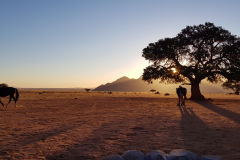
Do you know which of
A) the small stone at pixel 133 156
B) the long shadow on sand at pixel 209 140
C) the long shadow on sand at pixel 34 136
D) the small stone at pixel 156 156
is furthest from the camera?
the long shadow on sand at pixel 34 136

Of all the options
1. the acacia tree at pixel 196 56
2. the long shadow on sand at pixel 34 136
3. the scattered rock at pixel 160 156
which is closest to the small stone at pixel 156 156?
the scattered rock at pixel 160 156

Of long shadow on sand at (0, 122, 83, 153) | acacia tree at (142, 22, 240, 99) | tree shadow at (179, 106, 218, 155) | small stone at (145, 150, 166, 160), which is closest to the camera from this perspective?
small stone at (145, 150, 166, 160)

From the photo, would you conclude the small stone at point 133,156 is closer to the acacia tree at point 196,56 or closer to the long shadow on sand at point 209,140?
the long shadow on sand at point 209,140

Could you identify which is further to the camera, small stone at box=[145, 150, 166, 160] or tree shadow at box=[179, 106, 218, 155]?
tree shadow at box=[179, 106, 218, 155]

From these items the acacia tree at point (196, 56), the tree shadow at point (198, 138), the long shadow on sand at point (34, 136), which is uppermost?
the acacia tree at point (196, 56)

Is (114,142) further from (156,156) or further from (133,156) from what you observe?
(156,156)

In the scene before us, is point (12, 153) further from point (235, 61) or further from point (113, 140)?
point (235, 61)

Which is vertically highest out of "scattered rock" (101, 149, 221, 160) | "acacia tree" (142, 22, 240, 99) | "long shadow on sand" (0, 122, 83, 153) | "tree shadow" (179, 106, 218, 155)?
"acacia tree" (142, 22, 240, 99)

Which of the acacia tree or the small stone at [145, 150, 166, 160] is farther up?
the acacia tree

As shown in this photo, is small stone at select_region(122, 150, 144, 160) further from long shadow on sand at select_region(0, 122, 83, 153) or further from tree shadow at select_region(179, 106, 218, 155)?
long shadow on sand at select_region(0, 122, 83, 153)

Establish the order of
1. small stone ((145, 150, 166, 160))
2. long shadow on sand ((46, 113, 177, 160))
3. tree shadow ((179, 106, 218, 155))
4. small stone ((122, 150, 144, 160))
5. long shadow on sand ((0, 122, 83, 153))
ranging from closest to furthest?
small stone ((145, 150, 166, 160)), small stone ((122, 150, 144, 160)), long shadow on sand ((46, 113, 177, 160)), tree shadow ((179, 106, 218, 155)), long shadow on sand ((0, 122, 83, 153))

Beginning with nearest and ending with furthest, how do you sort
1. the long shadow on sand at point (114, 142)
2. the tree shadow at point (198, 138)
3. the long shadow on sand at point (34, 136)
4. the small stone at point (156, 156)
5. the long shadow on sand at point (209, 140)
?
the small stone at point (156, 156), the long shadow on sand at point (114, 142), the long shadow on sand at point (209, 140), the tree shadow at point (198, 138), the long shadow on sand at point (34, 136)

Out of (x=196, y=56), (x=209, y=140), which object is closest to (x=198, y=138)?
(x=209, y=140)

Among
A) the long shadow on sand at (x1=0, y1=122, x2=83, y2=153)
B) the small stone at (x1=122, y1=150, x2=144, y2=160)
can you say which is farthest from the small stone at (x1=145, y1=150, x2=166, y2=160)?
the long shadow on sand at (x1=0, y1=122, x2=83, y2=153)
